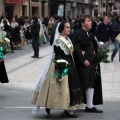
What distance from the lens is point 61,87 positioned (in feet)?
23.2

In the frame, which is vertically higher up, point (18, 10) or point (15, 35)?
point (18, 10)

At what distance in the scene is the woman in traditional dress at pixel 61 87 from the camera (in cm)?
703

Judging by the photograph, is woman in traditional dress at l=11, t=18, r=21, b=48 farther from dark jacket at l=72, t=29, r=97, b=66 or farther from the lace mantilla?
the lace mantilla

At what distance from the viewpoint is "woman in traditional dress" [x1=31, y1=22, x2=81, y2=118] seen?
703 centimetres

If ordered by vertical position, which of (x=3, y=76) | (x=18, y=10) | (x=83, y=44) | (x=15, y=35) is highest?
(x=83, y=44)

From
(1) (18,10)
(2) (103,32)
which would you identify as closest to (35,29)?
(2) (103,32)

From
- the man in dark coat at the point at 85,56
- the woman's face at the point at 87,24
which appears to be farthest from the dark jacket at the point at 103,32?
the woman's face at the point at 87,24

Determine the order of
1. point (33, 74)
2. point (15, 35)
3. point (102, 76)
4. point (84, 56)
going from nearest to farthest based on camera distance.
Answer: point (84, 56), point (102, 76), point (33, 74), point (15, 35)

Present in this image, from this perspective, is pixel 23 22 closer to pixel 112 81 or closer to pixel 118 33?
pixel 118 33

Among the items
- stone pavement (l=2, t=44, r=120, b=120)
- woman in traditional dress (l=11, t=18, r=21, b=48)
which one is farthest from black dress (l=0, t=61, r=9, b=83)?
woman in traditional dress (l=11, t=18, r=21, b=48)

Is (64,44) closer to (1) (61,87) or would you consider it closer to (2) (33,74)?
(1) (61,87)

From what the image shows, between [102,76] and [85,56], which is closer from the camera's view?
[85,56]

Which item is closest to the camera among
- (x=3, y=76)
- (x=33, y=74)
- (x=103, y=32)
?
(x=3, y=76)

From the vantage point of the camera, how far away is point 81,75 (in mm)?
7465
